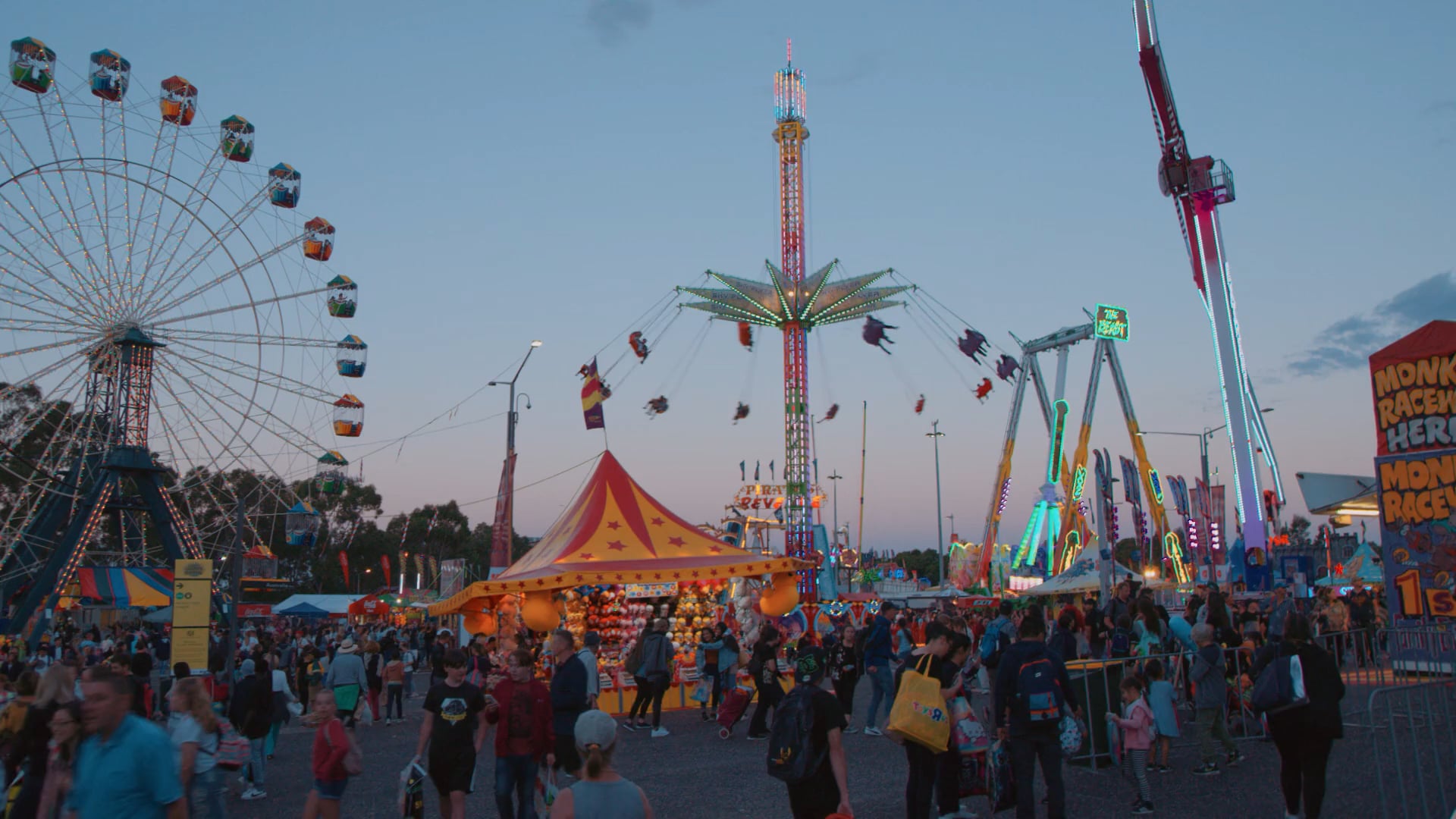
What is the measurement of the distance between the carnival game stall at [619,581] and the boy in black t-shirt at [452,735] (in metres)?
10.2

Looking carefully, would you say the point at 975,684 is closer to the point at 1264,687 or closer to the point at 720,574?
the point at 720,574

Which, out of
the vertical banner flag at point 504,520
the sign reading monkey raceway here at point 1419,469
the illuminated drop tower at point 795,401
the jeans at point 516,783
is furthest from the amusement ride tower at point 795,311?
the jeans at point 516,783

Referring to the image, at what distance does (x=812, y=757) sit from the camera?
6184 mm

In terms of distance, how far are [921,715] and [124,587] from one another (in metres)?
31.8

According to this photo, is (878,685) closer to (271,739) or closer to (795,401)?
(271,739)

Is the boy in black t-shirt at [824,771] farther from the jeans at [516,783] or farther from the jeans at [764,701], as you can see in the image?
the jeans at [764,701]

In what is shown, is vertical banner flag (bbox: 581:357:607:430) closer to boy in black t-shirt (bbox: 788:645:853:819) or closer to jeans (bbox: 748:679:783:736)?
jeans (bbox: 748:679:783:736)

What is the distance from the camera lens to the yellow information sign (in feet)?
53.1

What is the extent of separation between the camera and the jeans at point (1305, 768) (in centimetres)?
759

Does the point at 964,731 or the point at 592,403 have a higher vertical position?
the point at 592,403

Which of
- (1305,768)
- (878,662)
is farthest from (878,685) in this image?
(1305,768)

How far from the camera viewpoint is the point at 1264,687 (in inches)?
304

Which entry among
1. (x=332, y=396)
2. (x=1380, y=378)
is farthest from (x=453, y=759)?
(x=332, y=396)

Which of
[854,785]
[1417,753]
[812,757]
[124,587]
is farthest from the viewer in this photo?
[124,587]
